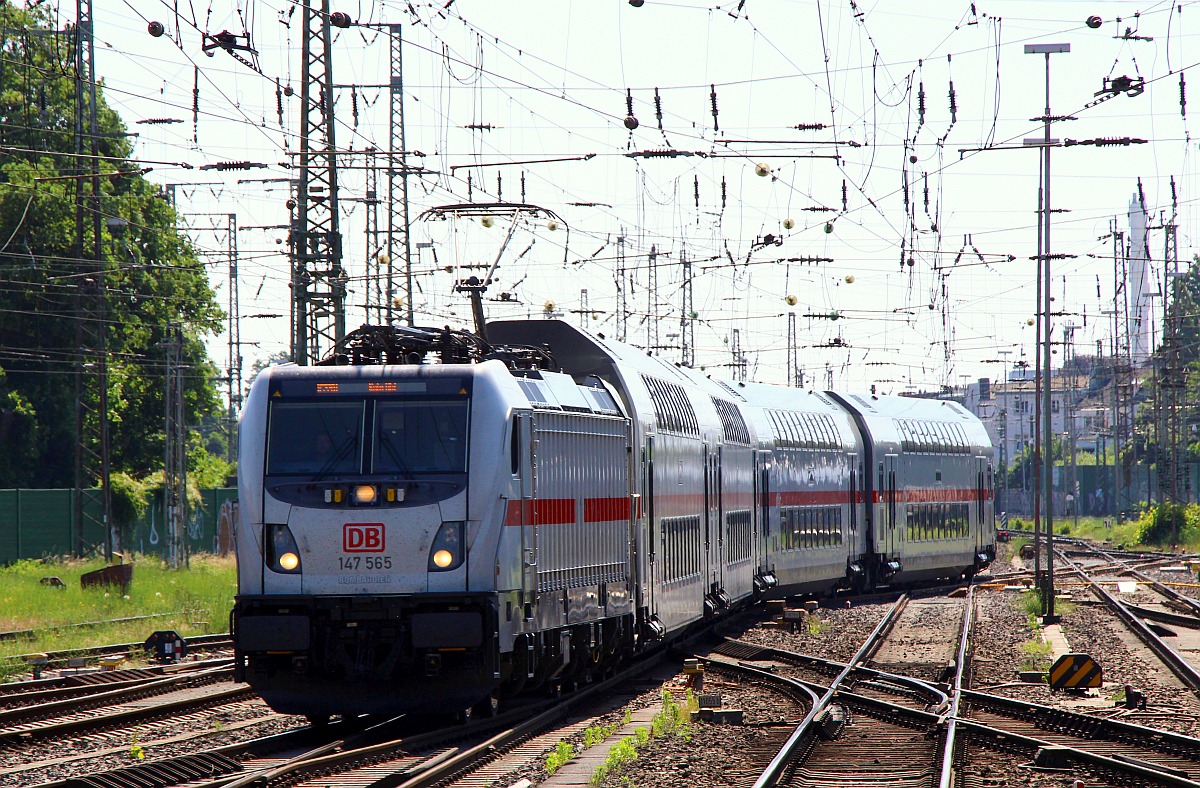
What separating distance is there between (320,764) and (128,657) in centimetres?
1117

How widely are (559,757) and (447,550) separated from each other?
87.7 inches

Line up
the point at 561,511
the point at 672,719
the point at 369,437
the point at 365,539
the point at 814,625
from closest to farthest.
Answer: the point at 365,539 → the point at 369,437 → the point at 672,719 → the point at 561,511 → the point at 814,625

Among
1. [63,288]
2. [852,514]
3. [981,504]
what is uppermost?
[63,288]

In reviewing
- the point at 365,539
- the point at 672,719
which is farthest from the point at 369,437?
the point at 672,719

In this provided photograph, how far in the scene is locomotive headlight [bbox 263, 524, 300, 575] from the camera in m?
14.1

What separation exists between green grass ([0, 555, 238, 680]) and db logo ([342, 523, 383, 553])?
8.29 meters

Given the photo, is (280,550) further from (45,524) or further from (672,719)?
(45,524)

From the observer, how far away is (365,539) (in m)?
14.0

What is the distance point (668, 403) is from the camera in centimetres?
2202

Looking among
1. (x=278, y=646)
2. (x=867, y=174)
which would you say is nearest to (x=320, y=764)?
(x=278, y=646)

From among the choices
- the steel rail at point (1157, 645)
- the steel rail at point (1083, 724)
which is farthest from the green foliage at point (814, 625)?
the steel rail at point (1083, 724)

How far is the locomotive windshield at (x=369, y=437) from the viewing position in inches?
562

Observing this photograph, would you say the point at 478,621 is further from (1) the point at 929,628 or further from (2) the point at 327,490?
(1) the point at 929,628

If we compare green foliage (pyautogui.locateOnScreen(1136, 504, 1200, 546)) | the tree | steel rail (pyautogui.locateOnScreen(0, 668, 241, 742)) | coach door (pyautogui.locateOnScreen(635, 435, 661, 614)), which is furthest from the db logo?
green foliage (pyautogui.locateOnScreen(1136, 504, 1200, 546))
